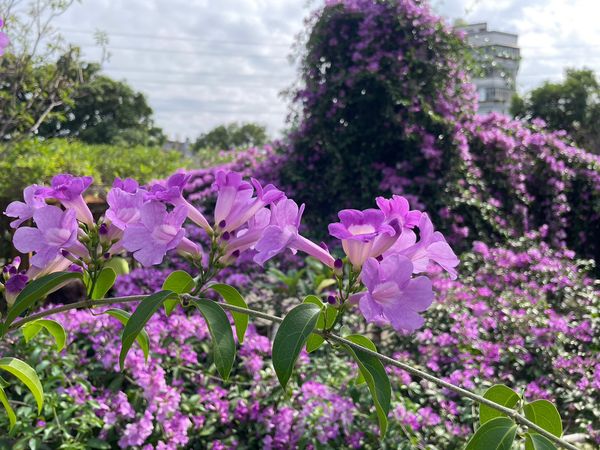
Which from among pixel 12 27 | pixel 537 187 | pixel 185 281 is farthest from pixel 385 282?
pixel 537 187

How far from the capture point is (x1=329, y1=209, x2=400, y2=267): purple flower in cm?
69

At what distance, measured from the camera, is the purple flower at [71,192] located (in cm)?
76

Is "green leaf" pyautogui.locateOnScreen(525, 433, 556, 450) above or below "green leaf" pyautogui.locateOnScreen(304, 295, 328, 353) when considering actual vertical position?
below

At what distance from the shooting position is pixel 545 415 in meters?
0.76

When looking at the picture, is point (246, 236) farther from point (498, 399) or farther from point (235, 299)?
point (498, 399)

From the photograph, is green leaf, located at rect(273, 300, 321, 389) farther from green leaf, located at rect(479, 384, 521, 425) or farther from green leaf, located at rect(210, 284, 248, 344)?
green leaf, located at rect(479, 384, 521, 425)

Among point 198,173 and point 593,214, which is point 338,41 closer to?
point 198,173

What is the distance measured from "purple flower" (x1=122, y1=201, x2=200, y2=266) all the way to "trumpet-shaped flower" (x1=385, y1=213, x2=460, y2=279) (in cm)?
26

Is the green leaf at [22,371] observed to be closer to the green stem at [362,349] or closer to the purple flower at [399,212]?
the green stem at [362,349]

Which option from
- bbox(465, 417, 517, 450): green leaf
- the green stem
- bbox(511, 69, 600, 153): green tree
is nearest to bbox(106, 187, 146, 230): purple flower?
the green stem

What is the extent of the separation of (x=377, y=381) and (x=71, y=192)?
464mm

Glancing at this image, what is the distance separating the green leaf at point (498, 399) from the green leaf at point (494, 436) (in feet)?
0.38

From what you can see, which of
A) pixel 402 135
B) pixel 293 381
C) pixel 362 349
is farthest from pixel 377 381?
pixel 402 135

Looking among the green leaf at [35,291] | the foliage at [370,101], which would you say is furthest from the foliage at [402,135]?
the green leaf at [35,291]
